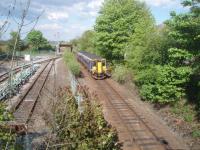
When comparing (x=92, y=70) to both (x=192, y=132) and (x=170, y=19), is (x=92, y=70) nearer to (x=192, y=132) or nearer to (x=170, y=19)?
(x=170, y=19)

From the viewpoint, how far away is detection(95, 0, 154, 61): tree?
48.9 m

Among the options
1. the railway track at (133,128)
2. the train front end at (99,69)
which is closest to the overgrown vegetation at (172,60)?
the railway track at (133,128)

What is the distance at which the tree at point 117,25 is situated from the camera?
48938 millimetres

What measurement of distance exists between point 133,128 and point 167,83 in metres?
5.74

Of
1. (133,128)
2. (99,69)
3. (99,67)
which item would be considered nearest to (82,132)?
(133,128)

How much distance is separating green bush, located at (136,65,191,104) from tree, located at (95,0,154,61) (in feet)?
65.9

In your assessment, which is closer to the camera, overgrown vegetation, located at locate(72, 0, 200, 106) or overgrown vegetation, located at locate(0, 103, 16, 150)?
overgrown vegetation, located at locate(0, 103, 16, 150)

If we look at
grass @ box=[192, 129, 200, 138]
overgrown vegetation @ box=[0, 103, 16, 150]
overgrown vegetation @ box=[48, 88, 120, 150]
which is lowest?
grass @ box=[192, 129, 200, 138]

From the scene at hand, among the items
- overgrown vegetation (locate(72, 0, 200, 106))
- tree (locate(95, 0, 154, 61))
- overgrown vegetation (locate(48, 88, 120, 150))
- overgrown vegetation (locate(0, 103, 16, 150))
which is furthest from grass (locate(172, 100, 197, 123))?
tree (locate(95, 0, 154, 61))

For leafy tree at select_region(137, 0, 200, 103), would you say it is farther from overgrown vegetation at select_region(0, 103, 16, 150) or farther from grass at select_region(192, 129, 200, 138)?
overgrown vegetation at select_region(0, 103, 16, 150)

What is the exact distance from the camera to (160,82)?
2597 centimetres

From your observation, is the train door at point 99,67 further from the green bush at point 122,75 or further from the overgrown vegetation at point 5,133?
the overgrown vegetation at point 5,133

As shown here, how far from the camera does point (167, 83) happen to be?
1004 inches

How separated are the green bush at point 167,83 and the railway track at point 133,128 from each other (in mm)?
1995
